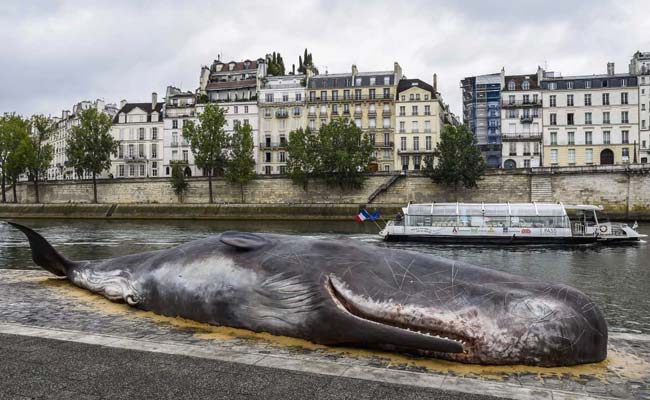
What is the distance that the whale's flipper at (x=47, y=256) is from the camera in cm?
1182

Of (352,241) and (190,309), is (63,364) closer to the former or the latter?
(190,309)

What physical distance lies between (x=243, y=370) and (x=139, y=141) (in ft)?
324

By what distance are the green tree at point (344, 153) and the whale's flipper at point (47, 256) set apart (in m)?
61.8

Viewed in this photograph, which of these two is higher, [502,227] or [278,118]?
[278,118]

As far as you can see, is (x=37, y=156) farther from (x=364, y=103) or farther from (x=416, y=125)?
(x=416, y=125)

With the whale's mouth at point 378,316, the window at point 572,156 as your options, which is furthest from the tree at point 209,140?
the whale's mouth at point 378,316

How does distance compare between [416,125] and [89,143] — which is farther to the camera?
[416,125]

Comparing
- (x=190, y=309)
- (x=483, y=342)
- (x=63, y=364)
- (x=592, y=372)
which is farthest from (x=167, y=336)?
(x=592, y=372)

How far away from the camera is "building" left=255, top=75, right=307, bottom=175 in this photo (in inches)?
3638

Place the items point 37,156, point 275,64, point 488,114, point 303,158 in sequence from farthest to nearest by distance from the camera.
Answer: point 275,64 → point 488,114 → point 37,156 → point 303,158

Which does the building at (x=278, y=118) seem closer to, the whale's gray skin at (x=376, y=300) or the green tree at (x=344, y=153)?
the green tree at (x=344, y=153)

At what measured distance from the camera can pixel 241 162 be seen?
7738 centimetres

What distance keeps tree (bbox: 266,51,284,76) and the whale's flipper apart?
99.1 metres

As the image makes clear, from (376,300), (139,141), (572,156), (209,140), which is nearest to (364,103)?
(209,140)
